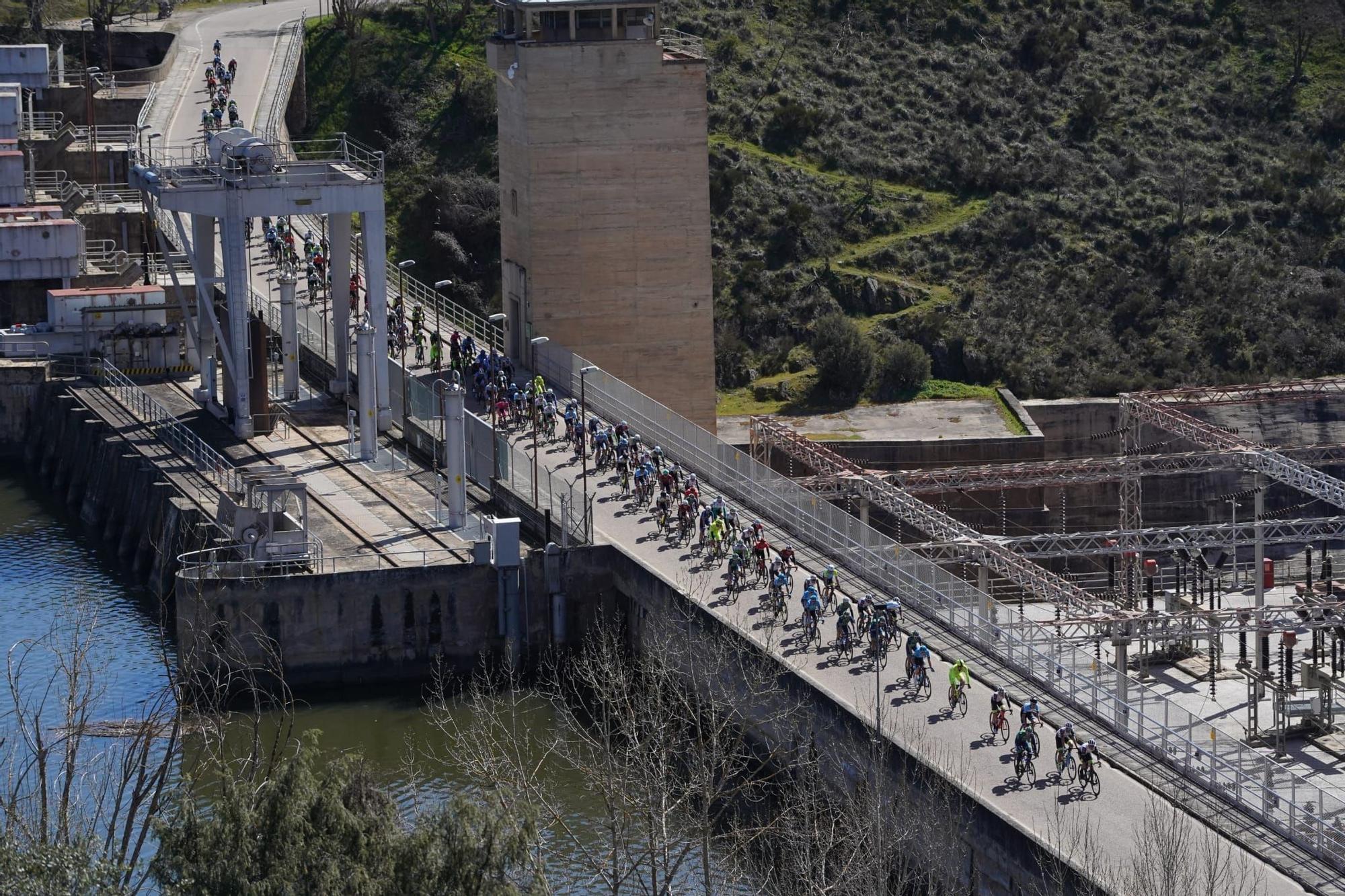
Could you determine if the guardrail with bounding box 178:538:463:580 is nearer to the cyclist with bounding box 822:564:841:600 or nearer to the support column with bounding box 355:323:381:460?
the support column with bounding box 355:323:381:460

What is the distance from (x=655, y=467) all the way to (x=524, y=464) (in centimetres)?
323

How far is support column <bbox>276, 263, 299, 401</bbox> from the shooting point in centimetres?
7050

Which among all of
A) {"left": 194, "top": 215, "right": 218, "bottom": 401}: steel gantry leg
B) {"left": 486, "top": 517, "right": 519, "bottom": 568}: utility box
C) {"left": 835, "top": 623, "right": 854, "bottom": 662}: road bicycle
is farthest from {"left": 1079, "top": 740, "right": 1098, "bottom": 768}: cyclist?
{"left": 194, "top": 215, "right": 218, "bottom": 401}: steel gantry leg

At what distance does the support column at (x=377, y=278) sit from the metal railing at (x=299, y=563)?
10.1 m

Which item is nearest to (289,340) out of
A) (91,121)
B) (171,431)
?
(171,431)

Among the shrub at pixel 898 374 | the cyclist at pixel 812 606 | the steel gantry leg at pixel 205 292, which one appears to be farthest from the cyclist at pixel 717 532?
the shrub at pixel 898 374

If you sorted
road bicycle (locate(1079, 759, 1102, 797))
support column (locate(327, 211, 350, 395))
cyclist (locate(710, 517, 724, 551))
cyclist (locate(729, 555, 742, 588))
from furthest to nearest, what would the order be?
support column (locate(327, 211, 350, 395)) → cyclist (locate(710, 517, 724, 551)) → cyclist (locate(729, 555, 742, 588)) → road bicycle (locate(1079, 759, 1102, 797))

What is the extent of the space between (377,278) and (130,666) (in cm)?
1475

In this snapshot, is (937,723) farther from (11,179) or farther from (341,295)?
(11,179)

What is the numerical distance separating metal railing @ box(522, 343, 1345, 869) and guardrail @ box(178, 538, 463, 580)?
312 inches

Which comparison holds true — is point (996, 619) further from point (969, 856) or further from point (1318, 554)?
point (1318, 554)

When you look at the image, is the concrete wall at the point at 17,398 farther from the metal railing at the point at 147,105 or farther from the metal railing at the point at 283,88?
the metal railing at the point at 147,105

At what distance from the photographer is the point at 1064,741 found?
43.5m

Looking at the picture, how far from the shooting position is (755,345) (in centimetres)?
9019
